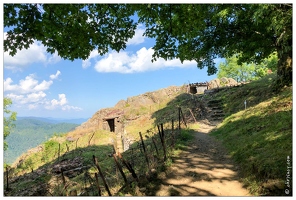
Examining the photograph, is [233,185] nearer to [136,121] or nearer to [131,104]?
[136,121]

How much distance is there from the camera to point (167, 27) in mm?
7945

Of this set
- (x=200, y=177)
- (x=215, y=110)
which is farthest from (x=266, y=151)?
(x=215, y=110)

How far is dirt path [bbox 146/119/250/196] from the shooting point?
257 inches

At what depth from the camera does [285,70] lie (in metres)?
16.3

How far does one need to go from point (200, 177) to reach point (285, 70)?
12.5m

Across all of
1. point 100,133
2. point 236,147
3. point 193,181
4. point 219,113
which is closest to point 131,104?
point 100,133

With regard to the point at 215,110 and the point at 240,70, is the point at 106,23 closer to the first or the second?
the point at 215,110

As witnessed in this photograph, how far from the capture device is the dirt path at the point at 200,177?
653 cm

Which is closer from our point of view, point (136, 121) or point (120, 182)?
point (120, 182)

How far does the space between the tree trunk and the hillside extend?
0.59 meters

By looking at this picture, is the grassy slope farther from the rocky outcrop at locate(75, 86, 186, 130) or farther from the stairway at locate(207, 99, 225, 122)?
the rocky outcrop at locate(75, 86, 186, 130)

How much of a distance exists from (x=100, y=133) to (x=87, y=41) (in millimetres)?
25799

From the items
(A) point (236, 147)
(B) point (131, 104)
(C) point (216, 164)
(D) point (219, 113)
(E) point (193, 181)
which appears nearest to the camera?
(E) point (193, 181)

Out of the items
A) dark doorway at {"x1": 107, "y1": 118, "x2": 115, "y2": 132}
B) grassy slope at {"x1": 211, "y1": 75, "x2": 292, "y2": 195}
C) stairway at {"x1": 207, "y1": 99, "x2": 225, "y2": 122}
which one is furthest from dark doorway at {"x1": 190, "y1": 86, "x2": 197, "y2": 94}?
grassy slope at {"x1": 211, "y1": 75, "x2": 292, "y2": 195}
